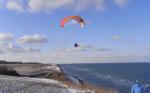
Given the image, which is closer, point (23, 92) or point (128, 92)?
point (23, 92)

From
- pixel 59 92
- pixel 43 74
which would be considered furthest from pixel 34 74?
pixel 59 92

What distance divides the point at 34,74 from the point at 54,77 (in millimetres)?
4542

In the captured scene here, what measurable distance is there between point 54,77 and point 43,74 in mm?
3129

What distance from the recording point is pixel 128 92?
62438mm

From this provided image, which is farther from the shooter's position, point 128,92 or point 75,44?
point 128,92

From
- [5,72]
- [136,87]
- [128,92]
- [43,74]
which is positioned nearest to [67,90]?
[136,87]

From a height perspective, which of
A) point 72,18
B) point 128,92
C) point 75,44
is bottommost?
point 128,92

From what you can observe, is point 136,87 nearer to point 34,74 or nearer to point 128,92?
point 34,74

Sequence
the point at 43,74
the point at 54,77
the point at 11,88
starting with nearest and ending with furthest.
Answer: the point at 11,88, the point at 54,77, the point at 43,74

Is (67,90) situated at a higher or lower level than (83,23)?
lower

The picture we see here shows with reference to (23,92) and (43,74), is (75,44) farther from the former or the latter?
(43,74)

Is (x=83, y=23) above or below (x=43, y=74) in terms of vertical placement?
Answer: above

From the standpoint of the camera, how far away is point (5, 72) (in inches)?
1860

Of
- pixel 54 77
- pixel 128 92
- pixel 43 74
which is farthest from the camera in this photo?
pixel 128 92
